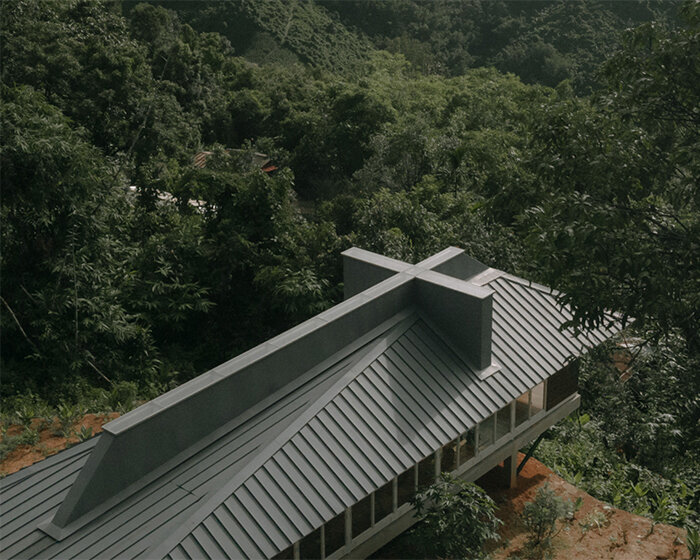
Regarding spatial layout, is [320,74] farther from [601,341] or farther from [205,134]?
[601,341]

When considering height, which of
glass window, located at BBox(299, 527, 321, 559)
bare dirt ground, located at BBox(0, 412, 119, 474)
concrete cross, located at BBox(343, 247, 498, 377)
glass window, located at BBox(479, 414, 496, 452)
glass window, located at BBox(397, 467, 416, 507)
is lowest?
bare dirt ground, located at BBox(0, 412, 119, 474)

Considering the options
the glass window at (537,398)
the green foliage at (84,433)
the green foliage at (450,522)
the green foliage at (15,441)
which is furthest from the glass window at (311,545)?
the green foliage at (15,441)

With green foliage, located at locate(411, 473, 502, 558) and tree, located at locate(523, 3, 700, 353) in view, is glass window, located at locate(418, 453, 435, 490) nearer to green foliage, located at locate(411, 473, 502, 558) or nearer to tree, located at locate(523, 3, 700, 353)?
green foliage, located at locate(411, 473, 502, 558)

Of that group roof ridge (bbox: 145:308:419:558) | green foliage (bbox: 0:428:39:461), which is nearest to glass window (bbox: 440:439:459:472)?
roof ridge (bbox: 145:308:419:558)

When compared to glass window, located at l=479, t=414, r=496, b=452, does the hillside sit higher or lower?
lower

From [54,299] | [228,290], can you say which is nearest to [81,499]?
[54,299]

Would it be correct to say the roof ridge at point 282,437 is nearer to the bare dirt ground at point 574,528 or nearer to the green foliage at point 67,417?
the bare dirt ground at point 574,528

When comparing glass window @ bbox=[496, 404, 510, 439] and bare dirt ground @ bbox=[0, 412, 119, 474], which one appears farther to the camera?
bare dirt ground @ bbox=[0, 412, 119, 474]
